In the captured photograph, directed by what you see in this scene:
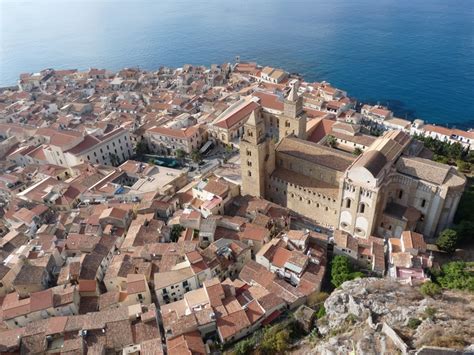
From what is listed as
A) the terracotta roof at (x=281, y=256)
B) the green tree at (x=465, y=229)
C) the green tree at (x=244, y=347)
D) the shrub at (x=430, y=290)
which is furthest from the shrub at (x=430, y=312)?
the green tree at (x=465, y=229)

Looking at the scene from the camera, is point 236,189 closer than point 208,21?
Yes

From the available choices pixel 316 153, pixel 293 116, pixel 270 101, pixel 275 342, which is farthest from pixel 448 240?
pixel 270 101

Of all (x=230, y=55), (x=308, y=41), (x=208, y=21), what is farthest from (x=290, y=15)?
(x=230, y=55)

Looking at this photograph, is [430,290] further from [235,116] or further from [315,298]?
[235,116]

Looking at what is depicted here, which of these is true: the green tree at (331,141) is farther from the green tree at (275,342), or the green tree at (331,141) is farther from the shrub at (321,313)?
the green tree at (275,342)

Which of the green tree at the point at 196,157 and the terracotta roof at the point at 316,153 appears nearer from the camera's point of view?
the terracotta roof at the point at 316,153

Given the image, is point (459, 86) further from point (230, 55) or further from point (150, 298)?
point (150, 298)
